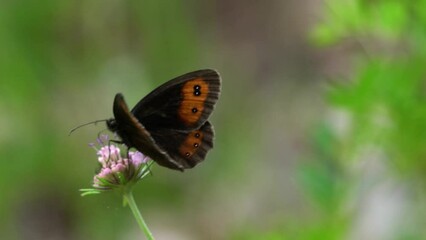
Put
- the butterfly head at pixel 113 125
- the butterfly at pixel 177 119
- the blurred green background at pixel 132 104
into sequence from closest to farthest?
the butterfly at pixel 177 119 → the butterfly head at pixel 113 125 → the blurred green background at pixel 132 104

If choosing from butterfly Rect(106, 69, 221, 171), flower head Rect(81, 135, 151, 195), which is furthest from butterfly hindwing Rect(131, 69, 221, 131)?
flower head Rect(81, 135, 151, 195)

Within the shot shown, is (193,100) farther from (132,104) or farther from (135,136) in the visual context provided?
(132,104)

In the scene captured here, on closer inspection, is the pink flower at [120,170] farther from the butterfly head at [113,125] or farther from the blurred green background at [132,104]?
the blurred green background at [132,104]

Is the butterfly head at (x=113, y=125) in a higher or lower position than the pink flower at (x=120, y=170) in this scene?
higher

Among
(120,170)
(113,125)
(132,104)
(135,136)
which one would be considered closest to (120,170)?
(120,170)

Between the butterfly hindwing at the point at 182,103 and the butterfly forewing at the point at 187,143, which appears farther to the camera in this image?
the butterfly hindwing at the point at 182,103

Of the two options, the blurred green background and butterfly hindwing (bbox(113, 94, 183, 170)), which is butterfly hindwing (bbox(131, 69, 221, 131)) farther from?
the blurred green background

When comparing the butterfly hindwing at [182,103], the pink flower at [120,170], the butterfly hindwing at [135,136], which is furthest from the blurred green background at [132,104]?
the pink flower at [120,170]
